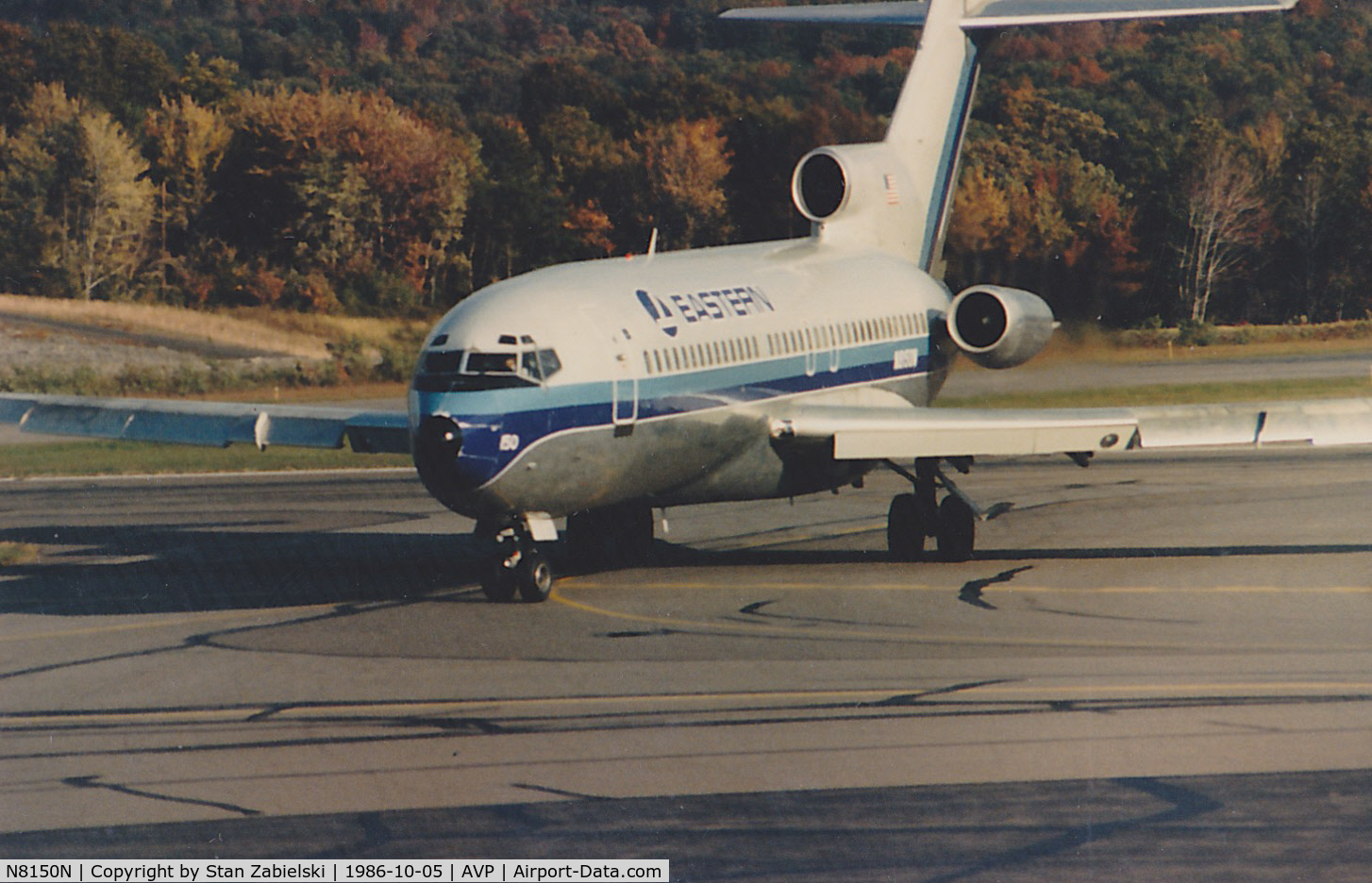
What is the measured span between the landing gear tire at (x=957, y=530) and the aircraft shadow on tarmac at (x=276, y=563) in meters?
0.30

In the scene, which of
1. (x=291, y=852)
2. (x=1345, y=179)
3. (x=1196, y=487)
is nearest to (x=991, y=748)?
(x=291, y=852)

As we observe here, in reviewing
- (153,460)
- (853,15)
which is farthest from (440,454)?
(153,460)

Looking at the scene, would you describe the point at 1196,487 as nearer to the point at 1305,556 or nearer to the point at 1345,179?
the point at 1305,556

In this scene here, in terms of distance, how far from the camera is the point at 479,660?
738 inches

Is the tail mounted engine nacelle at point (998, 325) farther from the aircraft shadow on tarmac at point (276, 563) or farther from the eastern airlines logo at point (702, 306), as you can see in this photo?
the eastern airlines logo at point (702, 306)

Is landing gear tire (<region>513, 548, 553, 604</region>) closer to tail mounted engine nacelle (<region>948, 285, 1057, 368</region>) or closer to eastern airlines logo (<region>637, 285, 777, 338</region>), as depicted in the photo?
eastern airlines logo (<region>637, 285, 777, 338</region>)

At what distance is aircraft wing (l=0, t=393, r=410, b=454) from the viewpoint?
85.0 ft

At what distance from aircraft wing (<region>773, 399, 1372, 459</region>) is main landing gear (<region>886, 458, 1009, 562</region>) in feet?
3.79

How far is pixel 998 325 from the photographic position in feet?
96.9

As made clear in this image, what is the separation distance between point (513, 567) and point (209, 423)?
6998 millimetres

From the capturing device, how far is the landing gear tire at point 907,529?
2647 centimetres

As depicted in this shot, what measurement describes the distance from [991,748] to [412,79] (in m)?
82.2

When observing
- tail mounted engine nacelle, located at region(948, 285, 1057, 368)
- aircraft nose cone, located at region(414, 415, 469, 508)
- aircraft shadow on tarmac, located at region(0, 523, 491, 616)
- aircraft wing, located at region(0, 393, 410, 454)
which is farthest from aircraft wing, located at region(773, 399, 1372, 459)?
aircraft nose cone, located at region(414, 415, 469, 508)

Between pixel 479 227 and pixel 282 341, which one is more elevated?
pixel 479 227
